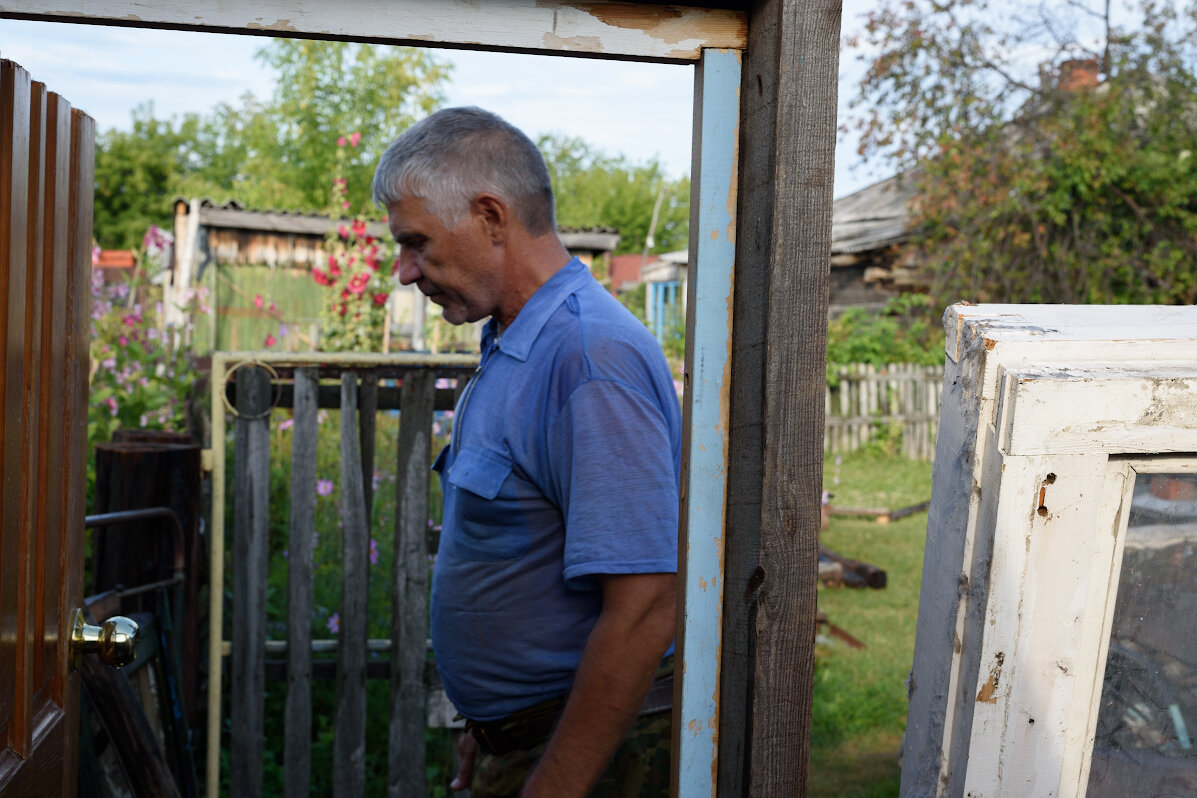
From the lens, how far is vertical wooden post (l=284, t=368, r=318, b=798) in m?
3.60

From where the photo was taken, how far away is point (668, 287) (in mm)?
20219

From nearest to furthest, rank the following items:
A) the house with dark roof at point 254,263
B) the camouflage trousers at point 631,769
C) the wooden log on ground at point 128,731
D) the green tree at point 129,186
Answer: the camouflage trousers at point 631,769 < the wooden log on ground at point 128,731 < the house with dark roof at point 254,263 < the green tree at point 129,186

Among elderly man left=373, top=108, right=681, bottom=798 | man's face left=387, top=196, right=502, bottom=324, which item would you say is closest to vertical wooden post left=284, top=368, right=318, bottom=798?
elderly man left=373, top=108, right=681, bottom=798

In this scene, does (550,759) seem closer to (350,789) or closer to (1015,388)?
(1015,388)

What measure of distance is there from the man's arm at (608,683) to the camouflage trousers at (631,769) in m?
0.44

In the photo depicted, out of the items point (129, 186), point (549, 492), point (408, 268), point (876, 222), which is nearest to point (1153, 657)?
point (549, 492)

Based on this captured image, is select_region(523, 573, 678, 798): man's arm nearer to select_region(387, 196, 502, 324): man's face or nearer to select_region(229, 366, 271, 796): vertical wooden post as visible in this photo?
select_region(387, 196, 502, 324): man's face

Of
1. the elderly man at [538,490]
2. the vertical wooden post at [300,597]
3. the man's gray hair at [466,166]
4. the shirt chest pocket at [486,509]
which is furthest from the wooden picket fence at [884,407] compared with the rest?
the shirt chest pocket at [486,509]

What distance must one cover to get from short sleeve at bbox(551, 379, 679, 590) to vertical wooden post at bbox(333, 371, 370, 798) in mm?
2178

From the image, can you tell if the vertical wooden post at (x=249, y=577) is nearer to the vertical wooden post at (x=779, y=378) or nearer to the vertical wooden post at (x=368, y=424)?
the vertical wooden post at (x=368, y=424)

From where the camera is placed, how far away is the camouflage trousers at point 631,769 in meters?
2.02

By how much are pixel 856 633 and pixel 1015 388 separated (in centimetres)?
479

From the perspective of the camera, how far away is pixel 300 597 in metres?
3.61

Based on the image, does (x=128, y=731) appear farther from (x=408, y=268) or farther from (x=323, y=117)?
(x=323, y=117)
